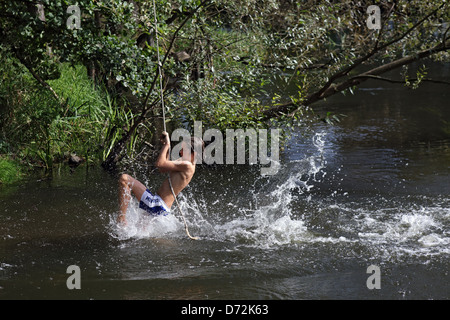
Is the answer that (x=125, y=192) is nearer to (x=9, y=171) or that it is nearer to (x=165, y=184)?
(x=165, y=184)

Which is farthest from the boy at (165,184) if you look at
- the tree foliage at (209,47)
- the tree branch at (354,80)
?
the tree branch at (354,80)

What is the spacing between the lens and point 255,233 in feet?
21.2

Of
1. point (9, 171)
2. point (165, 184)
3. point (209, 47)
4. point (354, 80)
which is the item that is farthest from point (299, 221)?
point (9, 171)

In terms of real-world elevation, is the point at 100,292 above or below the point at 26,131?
below

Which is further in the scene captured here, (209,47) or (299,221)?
(209,47)

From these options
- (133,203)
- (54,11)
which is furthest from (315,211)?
(54,11)

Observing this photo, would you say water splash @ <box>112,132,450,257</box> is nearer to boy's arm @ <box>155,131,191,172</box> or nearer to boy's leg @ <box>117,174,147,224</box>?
boy's leg @ <box>117,174,147,224</box>

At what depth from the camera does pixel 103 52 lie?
8508 millimetres

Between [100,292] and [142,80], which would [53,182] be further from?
[100,292]

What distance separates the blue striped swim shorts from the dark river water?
15 centimetres

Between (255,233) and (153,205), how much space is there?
46.0 inches

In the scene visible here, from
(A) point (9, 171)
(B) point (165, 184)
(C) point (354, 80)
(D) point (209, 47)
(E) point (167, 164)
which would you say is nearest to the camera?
(E) point (167, 164)

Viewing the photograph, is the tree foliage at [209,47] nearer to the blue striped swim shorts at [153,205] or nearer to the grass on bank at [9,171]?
the grass on bank at [9,171]
